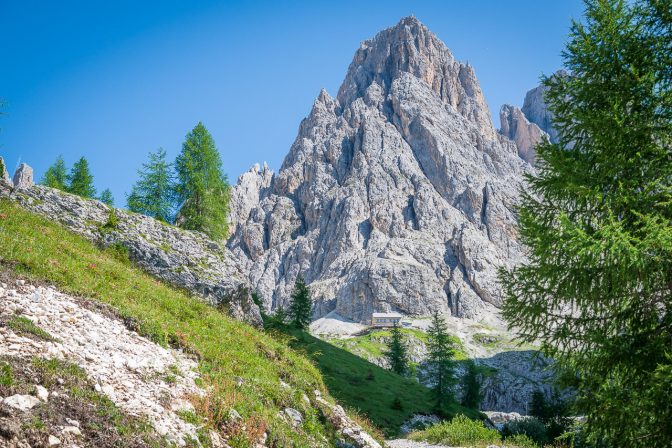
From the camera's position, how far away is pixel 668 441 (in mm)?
8234

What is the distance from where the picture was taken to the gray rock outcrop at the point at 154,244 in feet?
71.8

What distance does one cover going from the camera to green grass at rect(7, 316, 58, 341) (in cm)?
858

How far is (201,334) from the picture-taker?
47.9ft

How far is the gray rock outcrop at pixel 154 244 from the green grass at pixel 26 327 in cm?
1323

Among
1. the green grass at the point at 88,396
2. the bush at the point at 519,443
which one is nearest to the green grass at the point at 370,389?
the bush at the point at 519,443

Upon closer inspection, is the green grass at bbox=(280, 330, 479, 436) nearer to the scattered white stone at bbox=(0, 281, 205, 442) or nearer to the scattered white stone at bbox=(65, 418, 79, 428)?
the scattered white stone at bbox=(0, 281, 205, 442)

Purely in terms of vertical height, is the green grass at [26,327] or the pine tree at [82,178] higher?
the pine tree at [82,178]

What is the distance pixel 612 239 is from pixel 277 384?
1121cm

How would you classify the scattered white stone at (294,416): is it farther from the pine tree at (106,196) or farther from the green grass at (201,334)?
the pine tree at (106,196)

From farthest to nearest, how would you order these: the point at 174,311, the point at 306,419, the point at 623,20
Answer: the point at 174,311 → the point at 306,419 → the point at 623,20

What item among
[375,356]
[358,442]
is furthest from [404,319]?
[358,442]

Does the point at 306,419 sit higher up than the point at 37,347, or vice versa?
the point at 37,347

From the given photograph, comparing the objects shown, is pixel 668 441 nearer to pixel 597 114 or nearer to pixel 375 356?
pixel 597 114

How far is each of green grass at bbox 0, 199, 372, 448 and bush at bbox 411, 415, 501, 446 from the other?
36.5 feet
